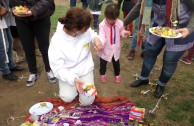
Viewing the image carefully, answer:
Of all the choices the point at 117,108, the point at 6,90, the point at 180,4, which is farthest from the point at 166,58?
the point at 6,90

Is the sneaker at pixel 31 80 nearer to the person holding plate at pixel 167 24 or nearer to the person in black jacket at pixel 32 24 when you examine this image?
the person in black jacket at pixel 32 24

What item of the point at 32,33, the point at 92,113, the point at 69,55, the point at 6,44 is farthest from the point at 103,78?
the point at 6,44

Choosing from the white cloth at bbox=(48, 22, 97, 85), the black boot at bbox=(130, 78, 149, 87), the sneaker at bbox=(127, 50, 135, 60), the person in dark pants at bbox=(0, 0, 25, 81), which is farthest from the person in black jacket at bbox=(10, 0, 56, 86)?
the sneaker at bbox=(127, 50, 135, 60)

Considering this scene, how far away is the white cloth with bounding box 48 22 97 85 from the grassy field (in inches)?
30.0

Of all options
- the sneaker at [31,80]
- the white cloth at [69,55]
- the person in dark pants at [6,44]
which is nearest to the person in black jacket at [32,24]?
the sneaker at [31,80]

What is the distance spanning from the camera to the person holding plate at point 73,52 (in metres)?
2.52

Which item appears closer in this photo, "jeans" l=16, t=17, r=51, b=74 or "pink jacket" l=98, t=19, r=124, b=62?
"jeans" l=16, t=17, r=51, b=74

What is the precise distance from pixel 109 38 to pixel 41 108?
4.59 ft

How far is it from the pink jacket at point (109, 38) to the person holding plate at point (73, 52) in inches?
20.4

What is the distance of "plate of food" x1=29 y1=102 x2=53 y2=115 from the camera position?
111 inches

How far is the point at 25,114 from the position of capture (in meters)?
2.98

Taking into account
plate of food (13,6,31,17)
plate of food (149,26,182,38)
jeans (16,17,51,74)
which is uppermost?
plate of food (13,6,31,17)

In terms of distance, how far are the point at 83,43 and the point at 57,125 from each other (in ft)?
3.34

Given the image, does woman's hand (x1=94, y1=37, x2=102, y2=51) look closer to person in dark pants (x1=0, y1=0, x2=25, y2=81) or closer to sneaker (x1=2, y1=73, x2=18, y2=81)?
person in dark pants (x1=0, y1=0, x2=25, y2=81)
